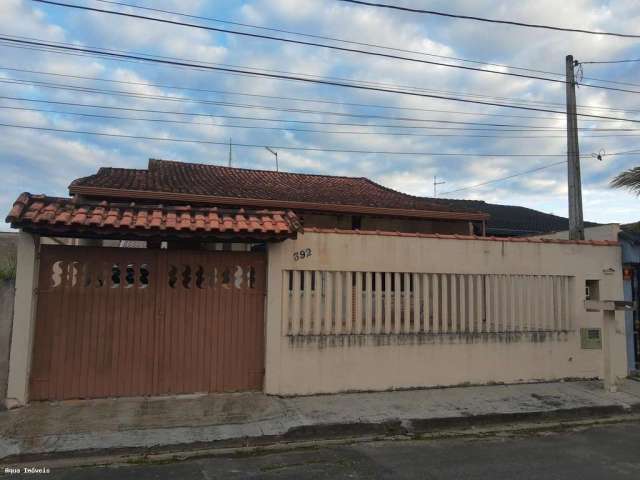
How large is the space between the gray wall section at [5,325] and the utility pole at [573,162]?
10582 millimetres

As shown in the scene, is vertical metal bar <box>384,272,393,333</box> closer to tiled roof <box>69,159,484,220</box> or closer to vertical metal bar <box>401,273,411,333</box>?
vertical metal bar <box>401,273,411,333</box>

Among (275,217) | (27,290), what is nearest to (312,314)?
(275,217)

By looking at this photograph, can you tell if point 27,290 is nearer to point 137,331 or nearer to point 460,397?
point 137,331

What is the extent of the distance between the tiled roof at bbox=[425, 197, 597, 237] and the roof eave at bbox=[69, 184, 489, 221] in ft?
21.6

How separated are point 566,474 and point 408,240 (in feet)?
13.7

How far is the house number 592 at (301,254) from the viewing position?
303 inches

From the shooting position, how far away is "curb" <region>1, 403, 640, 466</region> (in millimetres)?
5180

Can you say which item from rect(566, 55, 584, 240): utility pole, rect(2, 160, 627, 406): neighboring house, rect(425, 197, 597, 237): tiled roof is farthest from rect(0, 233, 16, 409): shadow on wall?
rect(425, 197, 597, 237): tiled roof

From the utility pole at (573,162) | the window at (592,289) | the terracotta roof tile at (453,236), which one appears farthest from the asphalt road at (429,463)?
the utility pole at (573,162)

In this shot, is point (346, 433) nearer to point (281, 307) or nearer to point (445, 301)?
point (281, 307)

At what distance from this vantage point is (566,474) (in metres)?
4.84

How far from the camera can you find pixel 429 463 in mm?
5145

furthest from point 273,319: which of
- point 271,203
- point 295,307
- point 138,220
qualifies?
point 271,203

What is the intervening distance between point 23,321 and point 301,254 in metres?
3.80
